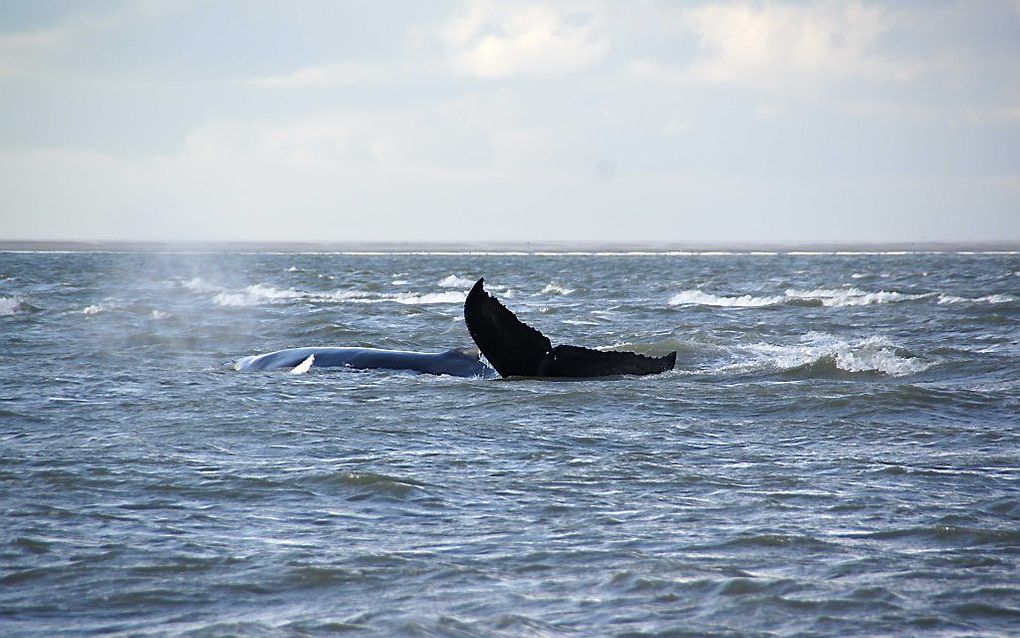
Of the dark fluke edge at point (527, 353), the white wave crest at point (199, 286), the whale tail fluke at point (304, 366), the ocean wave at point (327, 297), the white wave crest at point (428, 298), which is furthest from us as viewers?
Answer: the white wave crest at point (199, 286)

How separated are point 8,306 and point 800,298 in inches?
962

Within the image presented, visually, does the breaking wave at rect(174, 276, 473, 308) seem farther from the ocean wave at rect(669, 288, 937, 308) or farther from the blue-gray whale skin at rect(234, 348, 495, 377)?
the blue-gray whale skin at rect(234, 348, 495, 377)

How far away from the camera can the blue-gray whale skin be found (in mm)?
15836

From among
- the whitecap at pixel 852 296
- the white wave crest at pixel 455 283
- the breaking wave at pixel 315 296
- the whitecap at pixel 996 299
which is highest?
the whitecap at pixel 996 299

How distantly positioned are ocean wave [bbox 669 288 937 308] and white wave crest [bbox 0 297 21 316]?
19.6 m

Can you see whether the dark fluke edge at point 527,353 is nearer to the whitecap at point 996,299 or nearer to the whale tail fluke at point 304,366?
the whale tail fluke at point 304,366

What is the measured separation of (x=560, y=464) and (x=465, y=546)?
2720 mm

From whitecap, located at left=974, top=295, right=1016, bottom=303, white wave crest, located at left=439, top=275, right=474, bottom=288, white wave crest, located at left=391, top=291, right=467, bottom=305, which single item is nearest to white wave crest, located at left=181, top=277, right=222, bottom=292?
white wave crest, located at left=391, top=291, right=467, bottom=305

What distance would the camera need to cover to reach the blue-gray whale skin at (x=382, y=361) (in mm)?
15836

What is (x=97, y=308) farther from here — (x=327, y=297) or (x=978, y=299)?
(x=978, y=299)

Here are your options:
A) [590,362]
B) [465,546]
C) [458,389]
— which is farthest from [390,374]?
[465,546]

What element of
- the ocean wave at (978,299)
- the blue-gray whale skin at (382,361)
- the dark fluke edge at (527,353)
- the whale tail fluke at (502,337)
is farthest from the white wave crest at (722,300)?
Result: the whale tail fluke at (502,337)

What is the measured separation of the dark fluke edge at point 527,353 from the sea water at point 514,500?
0.24 m

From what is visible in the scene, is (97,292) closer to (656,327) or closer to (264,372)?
(656,327)
